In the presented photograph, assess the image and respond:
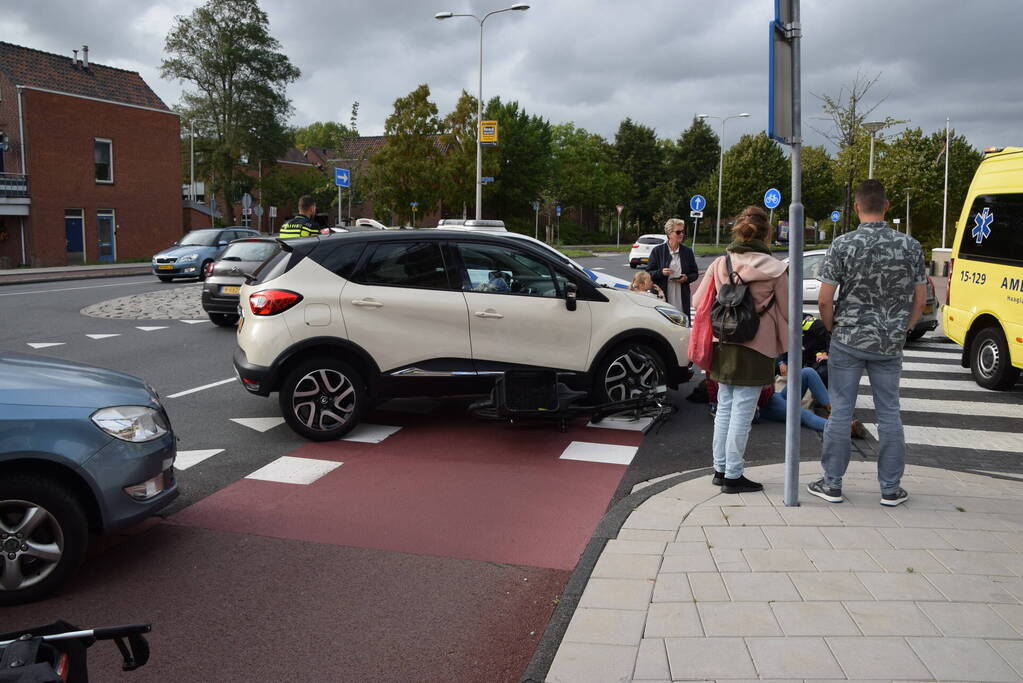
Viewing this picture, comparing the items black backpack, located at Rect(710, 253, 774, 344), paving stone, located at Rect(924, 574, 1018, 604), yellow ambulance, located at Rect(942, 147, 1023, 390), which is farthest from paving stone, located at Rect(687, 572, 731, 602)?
yellow ambulance, located at Rect(942, 147, 1023, 390)

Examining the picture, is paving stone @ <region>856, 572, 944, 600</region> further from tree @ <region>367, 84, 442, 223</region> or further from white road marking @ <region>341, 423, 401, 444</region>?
tree @ <region>367, 84, 442, 223</region>

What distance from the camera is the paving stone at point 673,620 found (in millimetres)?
3408

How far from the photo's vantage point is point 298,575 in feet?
14.0

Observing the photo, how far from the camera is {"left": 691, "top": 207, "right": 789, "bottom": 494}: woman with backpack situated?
510cm

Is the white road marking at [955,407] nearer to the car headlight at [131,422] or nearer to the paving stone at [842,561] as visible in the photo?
the paving stone at [842,561]

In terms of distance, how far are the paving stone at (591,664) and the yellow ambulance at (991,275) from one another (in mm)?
7520

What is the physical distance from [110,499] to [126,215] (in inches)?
1615

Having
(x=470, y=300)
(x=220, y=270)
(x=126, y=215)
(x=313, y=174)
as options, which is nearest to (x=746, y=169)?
(x=313, y=174)

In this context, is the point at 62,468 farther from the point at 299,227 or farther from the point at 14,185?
the point at 14,185

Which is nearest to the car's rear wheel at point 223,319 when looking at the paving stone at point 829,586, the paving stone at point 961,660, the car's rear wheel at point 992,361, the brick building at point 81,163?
the car's rear wheel at point 992,361

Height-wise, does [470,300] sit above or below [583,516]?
above

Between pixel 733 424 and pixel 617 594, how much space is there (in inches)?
68.5

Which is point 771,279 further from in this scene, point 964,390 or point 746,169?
point 746,169

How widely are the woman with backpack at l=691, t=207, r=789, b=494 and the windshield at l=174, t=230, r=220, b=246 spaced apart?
22.9 meters
